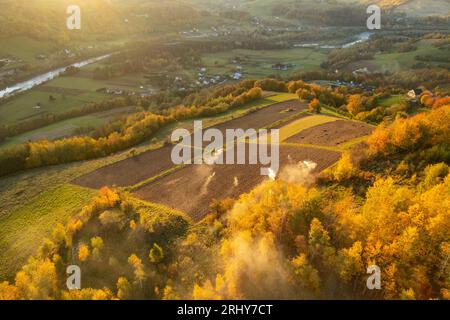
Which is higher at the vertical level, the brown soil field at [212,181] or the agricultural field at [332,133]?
the agricultural field at [332,133]

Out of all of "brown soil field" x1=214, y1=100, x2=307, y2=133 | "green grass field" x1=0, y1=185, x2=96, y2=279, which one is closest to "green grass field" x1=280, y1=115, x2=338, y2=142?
"brown soil field" x1=214, y1=100, x2=307, y2=133

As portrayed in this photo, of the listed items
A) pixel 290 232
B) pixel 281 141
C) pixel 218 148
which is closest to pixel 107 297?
pixel 290 232

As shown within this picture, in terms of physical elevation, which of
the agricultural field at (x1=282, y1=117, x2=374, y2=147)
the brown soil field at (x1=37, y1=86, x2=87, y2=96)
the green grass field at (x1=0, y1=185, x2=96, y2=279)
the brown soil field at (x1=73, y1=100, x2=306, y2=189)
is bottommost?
the green grass field at (x1=0, y1=185, x2=96, y2=279)

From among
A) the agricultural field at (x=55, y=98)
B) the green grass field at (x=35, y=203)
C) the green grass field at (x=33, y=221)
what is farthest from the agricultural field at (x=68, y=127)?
the green grass field at (x=33, y=221)

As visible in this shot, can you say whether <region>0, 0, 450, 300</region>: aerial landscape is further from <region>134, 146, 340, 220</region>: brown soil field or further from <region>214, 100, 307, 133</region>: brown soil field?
<region>214, 100, 307, 133</region>: brown soil field

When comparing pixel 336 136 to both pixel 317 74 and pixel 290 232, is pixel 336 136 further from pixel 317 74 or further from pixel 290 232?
pixel 317 74

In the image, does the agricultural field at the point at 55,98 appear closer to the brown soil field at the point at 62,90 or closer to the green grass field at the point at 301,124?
the brown soil field at the point at 62,90

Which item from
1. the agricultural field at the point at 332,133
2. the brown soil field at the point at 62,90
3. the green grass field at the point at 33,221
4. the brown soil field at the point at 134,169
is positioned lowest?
the green grass field at the point at 33,221
